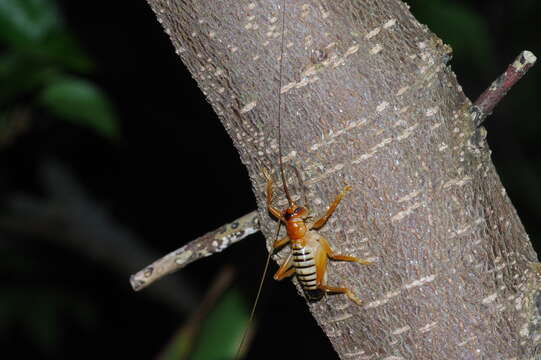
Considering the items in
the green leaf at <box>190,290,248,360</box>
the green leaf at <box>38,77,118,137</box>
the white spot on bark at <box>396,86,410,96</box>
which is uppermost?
the green leaf at <box>38,77,118,137</box>

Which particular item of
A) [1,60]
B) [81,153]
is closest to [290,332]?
[81,153]

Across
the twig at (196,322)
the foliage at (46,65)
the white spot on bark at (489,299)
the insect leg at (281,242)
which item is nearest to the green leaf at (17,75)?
the foliage at (46,65)

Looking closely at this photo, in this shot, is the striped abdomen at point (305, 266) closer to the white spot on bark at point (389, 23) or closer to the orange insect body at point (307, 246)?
the orange insect body at point (307, 246)

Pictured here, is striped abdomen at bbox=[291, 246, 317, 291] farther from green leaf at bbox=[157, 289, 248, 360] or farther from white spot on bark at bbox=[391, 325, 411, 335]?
green leaf at bbox=[157, 289, 248, 360]

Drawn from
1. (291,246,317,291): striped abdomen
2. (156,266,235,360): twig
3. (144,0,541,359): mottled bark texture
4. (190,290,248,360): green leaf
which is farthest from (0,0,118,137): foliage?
(144,0,541,359): mottled bark texture

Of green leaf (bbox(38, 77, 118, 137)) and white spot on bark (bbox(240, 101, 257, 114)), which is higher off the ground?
green leaf (bbox(38, 77, 118, 137))
